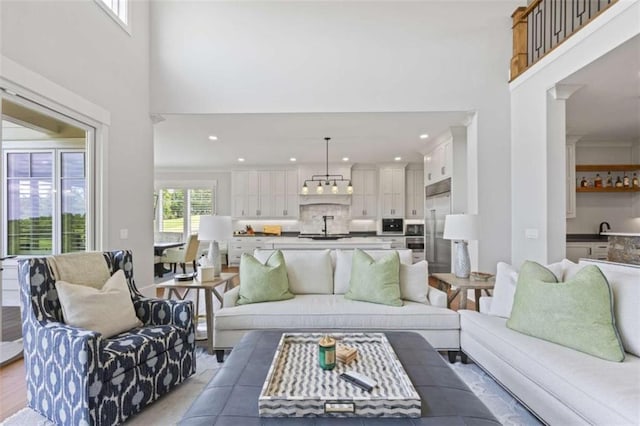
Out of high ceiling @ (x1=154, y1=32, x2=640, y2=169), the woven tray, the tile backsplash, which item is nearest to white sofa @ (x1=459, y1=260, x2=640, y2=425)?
the woven tray

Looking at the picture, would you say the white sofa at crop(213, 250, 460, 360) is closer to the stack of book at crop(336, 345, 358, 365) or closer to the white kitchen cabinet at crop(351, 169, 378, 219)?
the stack of book at crop(336, 345, 358, 365)

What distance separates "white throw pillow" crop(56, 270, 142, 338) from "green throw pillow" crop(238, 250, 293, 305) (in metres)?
0.87

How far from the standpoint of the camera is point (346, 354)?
1.57 meters

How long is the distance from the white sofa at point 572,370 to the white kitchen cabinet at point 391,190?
565 cm

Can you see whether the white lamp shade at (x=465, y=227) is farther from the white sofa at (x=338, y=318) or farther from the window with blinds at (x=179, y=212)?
the window with blinds at (x=179, y=212)

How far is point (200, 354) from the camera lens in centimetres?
277

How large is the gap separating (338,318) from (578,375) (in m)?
1.51

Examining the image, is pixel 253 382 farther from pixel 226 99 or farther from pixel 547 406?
pixel 226 99

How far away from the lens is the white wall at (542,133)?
104 inches

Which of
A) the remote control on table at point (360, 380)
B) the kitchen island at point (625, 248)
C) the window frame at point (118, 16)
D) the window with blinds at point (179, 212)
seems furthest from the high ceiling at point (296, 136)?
the remote control on table at point (360, 380)

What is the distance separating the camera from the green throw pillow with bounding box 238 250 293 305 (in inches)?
109

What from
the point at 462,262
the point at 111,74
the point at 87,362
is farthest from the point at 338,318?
the point at 111,74

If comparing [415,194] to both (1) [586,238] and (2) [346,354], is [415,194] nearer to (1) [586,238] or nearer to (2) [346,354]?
(1) [586,238]

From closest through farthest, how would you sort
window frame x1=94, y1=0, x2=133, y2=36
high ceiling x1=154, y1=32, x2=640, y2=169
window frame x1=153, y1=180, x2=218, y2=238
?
high ceiling x1=154, y1=32, x2=640, y2=169 → window frame x1=94, y1=0, x2=133, y2=36 → window frame x1=153, y1=180, x2=218, y2=238
